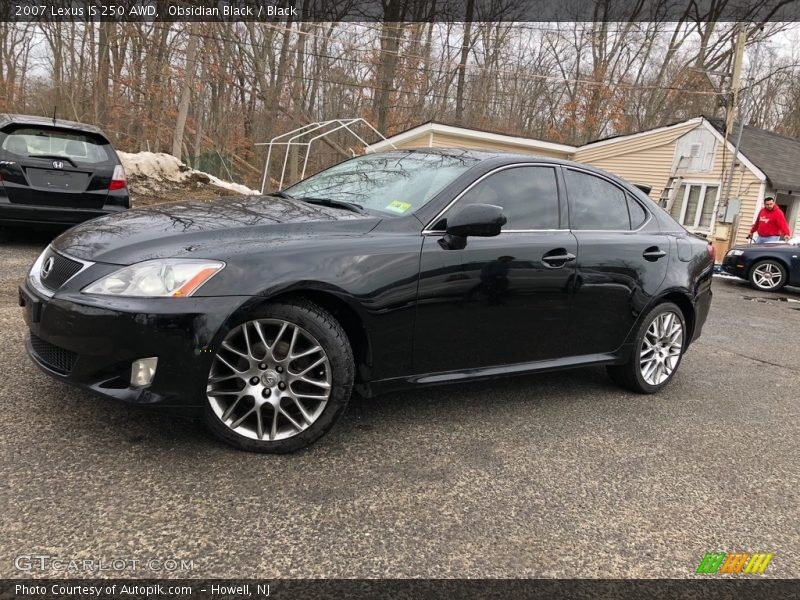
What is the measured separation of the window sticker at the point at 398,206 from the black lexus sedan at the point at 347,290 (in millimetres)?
13

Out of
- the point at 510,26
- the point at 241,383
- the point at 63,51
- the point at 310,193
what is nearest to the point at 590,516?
the point at 241,383

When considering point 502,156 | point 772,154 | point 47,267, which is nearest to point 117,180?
point 47,267

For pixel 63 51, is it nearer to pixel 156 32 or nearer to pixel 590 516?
pixel 156 32

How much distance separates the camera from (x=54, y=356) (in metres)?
2.74

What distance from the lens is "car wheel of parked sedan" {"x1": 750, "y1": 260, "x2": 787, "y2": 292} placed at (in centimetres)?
1148

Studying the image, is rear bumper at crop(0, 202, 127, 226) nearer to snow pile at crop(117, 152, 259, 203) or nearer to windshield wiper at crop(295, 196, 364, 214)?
windshield wiper at crop(295, 196, 364, 214)

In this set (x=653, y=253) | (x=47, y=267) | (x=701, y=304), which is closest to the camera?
(x=47, y=267)

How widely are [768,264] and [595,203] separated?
31.1 ft

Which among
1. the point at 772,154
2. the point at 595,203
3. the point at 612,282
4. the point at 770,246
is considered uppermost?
the point at 772,154

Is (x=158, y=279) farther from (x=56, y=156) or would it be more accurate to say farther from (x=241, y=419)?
(x=56, y=156)

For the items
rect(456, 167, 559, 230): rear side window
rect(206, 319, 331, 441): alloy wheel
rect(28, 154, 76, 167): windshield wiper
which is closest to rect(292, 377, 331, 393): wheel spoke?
rect(206, 319, 331, 441): alloy wheel

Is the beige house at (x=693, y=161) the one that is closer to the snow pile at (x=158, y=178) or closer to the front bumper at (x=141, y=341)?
the snow pile at (x=158, y=178)

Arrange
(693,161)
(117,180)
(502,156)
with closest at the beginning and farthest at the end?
(502,156) → (117,180) → (693,161)

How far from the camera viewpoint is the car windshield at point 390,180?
3.44m
